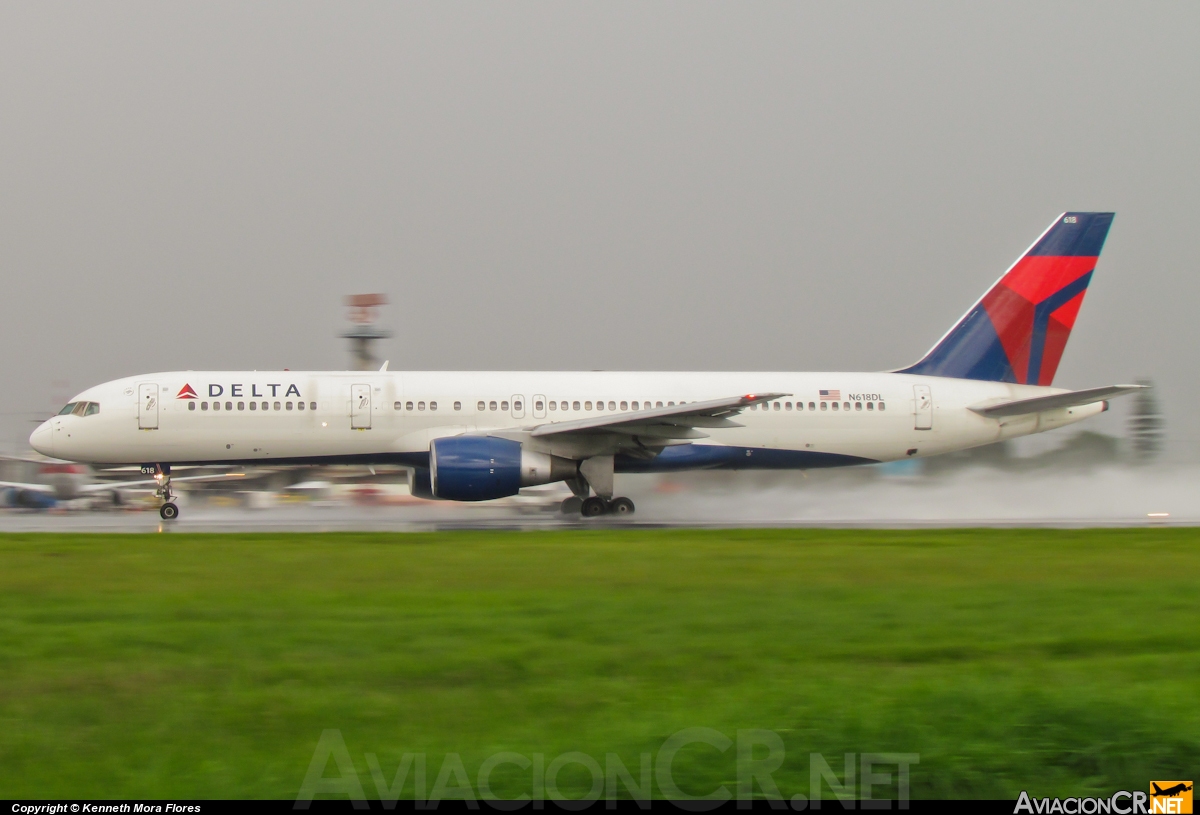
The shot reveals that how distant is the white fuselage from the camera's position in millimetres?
20141

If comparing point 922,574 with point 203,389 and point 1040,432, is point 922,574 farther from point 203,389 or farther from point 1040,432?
point 203,389

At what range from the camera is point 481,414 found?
20984 millimetres

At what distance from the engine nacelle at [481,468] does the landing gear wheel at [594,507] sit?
1.35 m

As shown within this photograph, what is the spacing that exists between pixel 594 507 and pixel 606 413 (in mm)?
Answer: 1915

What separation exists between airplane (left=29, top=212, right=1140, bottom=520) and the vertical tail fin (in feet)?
0.10

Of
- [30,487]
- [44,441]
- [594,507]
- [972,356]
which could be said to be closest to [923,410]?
[972,356]

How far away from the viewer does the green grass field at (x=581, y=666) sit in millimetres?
5273

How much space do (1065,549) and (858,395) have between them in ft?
27.5

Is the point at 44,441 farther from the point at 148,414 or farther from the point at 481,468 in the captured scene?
the point at 481,468

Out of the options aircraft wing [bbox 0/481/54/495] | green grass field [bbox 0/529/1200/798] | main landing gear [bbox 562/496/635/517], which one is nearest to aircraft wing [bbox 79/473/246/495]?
aircraft wing [bbox 0/481/54/495]

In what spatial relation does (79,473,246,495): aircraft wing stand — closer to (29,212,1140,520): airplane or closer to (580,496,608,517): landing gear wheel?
(29,212,1140,520): airplane

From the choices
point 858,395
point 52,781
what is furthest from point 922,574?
point 858,395

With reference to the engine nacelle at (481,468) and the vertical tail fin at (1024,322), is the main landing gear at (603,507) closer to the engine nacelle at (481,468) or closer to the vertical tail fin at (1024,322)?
the engine nacelle at (481,468)

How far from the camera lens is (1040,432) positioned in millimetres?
22891
